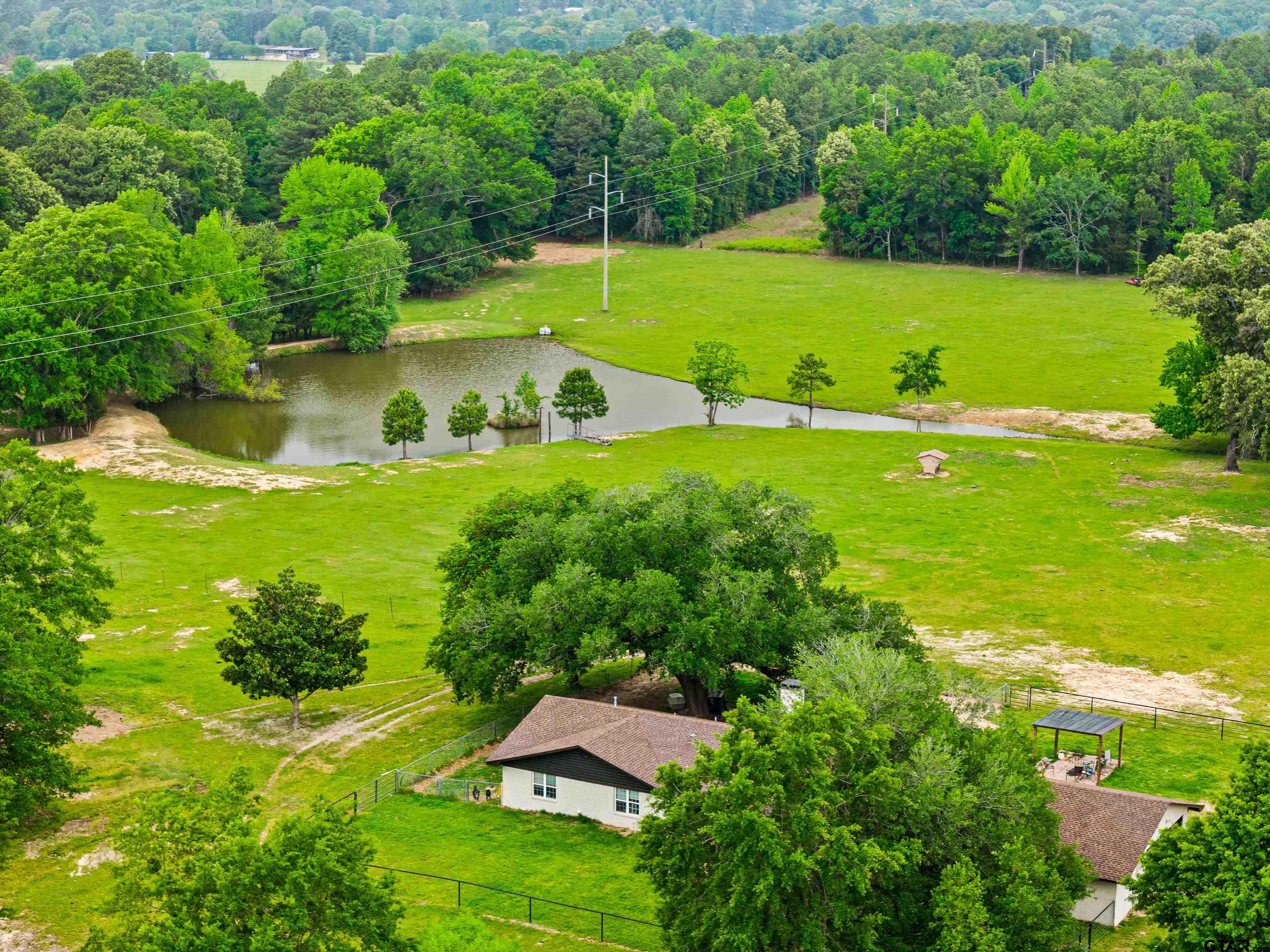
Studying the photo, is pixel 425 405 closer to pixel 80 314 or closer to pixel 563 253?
pixel 80 314

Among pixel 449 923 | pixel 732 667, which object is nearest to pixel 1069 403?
pixel 732 667

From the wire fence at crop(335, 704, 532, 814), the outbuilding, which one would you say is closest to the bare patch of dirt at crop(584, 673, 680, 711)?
the wire fence at crop(335, 704, 532, 814)

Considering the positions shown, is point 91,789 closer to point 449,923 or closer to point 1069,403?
point 449,923

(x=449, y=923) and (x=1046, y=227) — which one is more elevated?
(x=1046, y=227)

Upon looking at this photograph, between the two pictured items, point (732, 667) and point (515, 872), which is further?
point (732, 667)

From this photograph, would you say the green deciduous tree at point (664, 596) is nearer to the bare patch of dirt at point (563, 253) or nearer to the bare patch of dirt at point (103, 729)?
the bare patch of dirt at point (103, 729)

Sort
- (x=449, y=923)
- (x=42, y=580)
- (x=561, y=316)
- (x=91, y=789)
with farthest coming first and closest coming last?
(x=561, y=316)
(x=42, y=580)
(x=91, y=789)
(x=449, y=923)

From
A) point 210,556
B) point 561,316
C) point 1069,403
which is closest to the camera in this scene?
point 210,556
